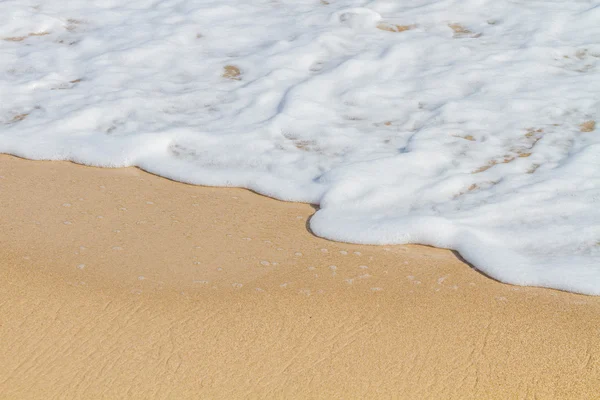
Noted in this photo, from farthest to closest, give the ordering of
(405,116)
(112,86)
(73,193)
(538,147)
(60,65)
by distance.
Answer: (60,65), (112,86), (405,116), (538,147), (73,193)

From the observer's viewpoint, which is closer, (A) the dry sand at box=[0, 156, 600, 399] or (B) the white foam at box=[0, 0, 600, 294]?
(A) the dry sand at box=[0, 156, 600, 399]

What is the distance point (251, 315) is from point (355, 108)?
5.84ft

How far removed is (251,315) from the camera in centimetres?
220

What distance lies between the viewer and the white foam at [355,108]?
8.99 ft

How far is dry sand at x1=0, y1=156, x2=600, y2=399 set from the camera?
1.92 m

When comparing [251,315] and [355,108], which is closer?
[251,315]

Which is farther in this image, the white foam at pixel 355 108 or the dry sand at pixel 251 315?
the white foam at pixel 355 108

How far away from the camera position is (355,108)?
373 cm

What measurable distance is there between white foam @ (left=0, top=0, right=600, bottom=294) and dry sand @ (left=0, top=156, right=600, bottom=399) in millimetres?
199

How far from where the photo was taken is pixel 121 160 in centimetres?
325

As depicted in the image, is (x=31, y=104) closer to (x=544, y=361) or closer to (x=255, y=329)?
(x=255, y=329)

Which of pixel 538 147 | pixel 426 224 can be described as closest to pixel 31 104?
pixel 426 224

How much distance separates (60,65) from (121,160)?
1.37m

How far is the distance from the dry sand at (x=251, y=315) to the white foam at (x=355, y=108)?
0.65 feet
